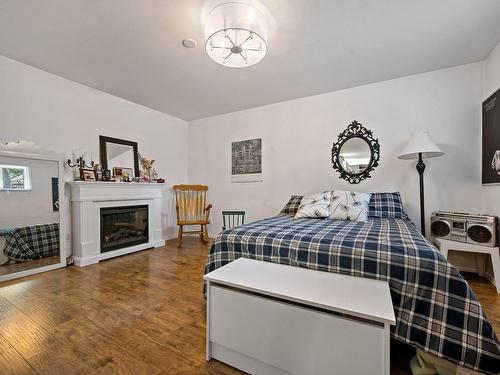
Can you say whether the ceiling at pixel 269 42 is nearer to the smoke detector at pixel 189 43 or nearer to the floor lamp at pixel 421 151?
the smoke detector at pixel 189 43

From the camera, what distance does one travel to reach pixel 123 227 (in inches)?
133

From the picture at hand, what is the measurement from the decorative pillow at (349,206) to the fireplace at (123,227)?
283 cm

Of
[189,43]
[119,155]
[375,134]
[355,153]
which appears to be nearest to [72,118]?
[119,155]

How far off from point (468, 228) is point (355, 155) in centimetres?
141

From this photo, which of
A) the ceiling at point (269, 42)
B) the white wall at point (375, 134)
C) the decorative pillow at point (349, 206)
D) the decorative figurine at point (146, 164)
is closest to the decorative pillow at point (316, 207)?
the decorative pillow at point (349, 206)

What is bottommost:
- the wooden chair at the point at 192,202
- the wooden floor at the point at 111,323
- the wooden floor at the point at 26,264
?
the wooden floor at the point at 111,323

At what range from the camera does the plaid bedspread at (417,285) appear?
1.02 meters

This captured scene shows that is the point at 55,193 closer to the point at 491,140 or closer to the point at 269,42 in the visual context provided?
the point at 269,42

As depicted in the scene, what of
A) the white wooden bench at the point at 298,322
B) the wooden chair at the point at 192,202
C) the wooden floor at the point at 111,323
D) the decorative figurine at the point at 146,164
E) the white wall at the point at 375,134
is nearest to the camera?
the white wooden bench at the point at 298,322

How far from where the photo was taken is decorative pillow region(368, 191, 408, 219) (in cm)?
253

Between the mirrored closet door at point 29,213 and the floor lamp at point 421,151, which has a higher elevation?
the floor lamp at point 421,151

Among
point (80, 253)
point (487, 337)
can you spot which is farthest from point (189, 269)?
point (487, 337)

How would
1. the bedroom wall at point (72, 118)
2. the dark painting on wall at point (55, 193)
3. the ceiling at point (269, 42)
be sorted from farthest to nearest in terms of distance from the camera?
the dark painting on wall at point (55, 193), the bedroom wall at point (72, 118), the ceiling at point (269, 42)

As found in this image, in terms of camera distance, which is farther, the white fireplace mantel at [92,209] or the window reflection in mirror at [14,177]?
the white fireplace mantel at [92,209]
